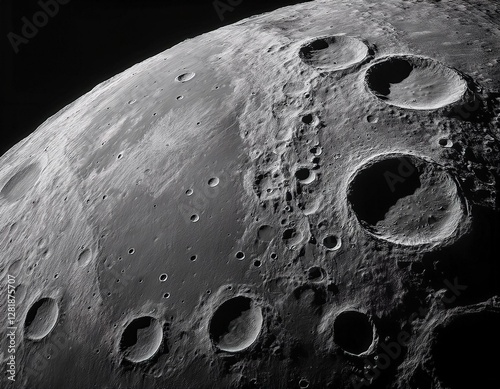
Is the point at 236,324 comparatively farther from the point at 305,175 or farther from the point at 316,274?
the point at 305,175

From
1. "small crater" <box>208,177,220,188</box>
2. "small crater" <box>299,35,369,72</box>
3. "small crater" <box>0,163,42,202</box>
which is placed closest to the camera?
"small crater" <box>208,177,220,188</box>

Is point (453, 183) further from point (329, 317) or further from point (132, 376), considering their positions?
point (132, 376)

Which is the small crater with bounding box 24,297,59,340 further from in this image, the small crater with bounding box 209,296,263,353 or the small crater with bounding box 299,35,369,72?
the small crater with bounding box 299,35,369,72

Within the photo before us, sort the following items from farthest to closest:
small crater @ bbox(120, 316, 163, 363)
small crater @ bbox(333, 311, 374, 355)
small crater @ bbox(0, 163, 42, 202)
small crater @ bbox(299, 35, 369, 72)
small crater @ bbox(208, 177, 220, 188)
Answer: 1. small crater @ bbox(0, 163, 42, 202)
2. small crater @ bbox(299, 35, 369, 72)
3. small crater @ bbox(208, 177, 220, 188)
4. small crater @ bbox(120, 316, 163, 363)
5. small crater @ bbox(333, 311, 374, 355)

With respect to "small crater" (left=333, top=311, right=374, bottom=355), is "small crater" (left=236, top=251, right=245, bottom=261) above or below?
above

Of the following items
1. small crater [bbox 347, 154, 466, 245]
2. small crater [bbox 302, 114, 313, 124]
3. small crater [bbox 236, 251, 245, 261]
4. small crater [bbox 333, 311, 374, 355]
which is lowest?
small crater [bbox 333, 311, 374, 355]

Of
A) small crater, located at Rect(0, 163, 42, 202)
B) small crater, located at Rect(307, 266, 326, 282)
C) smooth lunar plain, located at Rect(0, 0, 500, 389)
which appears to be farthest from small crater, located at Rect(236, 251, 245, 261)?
small crater, located at Rect(0, 163, 42, 202)

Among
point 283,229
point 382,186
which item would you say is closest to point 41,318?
point 283,229
